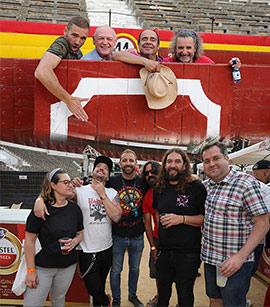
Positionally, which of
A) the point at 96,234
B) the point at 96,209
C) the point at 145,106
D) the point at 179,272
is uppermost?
the point at 145,106

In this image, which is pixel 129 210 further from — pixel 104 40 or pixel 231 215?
pixel 104 40

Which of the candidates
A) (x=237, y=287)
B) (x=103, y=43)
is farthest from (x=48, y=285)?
(x=103, y=43)

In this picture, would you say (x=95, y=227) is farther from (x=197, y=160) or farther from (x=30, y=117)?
(x=30, y=117)

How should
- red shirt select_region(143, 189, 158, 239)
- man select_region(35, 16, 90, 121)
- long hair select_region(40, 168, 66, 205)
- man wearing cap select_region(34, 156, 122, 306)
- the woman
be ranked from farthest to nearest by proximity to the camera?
man select_region(35, 16, 90, 121) → red shirt select_region(143, 189, 158, 239) → man wearing cap select_region(34, 156, 122, 306) → long hair select_region(40, 168, 66, 205) → the woman

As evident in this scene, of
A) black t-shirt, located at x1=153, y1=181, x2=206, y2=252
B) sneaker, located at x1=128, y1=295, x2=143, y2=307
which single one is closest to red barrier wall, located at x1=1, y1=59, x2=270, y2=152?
black t-shirt, located at x1=153, y1=181, x2=206, y2=252

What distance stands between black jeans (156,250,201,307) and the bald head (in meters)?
2.58

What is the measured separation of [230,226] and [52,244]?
4.63 ft

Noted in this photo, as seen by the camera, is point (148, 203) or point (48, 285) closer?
point (48, 285)

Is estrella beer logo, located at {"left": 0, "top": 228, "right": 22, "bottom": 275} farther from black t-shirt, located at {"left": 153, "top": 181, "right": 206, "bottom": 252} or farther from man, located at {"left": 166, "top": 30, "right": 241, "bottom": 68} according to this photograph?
man, located at {"left": 166, "top": 30, "right": 241, "bottom": 68}

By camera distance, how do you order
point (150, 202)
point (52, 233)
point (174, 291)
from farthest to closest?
point (174, 291)
point (150, 202)
point (52, 233)

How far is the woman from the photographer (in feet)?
9.13

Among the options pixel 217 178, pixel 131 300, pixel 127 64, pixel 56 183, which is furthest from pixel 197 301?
pixel 127 64

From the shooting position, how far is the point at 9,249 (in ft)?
11.3

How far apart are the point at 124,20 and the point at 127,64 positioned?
36.0 feet
